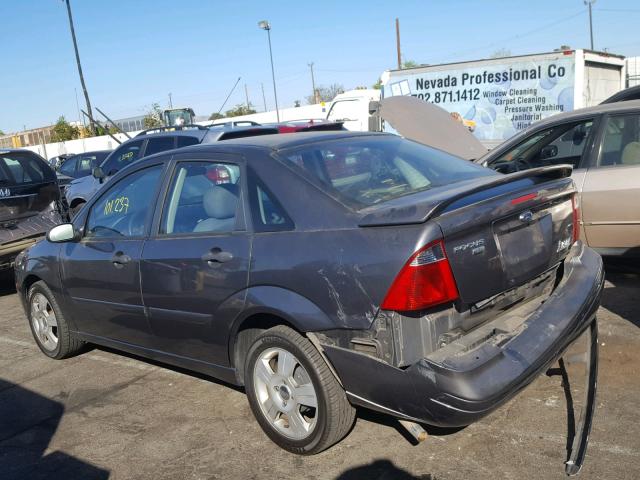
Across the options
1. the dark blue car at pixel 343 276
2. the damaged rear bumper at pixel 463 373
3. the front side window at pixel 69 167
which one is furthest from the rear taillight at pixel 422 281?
the front side window at pixel 69 167

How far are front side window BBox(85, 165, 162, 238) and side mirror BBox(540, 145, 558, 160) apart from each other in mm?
3905

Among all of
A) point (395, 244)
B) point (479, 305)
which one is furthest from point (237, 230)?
point (479, 305)

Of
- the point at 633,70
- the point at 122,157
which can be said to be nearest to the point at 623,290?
the point at 122,157

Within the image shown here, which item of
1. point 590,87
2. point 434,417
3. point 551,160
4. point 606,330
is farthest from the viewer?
point 590,87

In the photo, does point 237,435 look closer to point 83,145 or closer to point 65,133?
point 83,145

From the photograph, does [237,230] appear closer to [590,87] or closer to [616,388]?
[616,388]

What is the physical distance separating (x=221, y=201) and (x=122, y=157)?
7.25 metres

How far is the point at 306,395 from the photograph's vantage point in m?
3.21

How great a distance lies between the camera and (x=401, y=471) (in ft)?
Answer: 10.2

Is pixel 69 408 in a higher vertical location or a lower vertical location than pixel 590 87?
lower

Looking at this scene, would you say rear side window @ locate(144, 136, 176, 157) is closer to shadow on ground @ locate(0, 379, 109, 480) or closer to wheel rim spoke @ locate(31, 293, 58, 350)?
wheel rim spoke @ locate(31, 293, 58, 350)

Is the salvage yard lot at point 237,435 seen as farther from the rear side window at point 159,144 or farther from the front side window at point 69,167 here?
the front side window at point 69,167

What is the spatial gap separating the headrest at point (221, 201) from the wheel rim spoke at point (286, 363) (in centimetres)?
87

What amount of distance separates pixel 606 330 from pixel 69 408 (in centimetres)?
400
